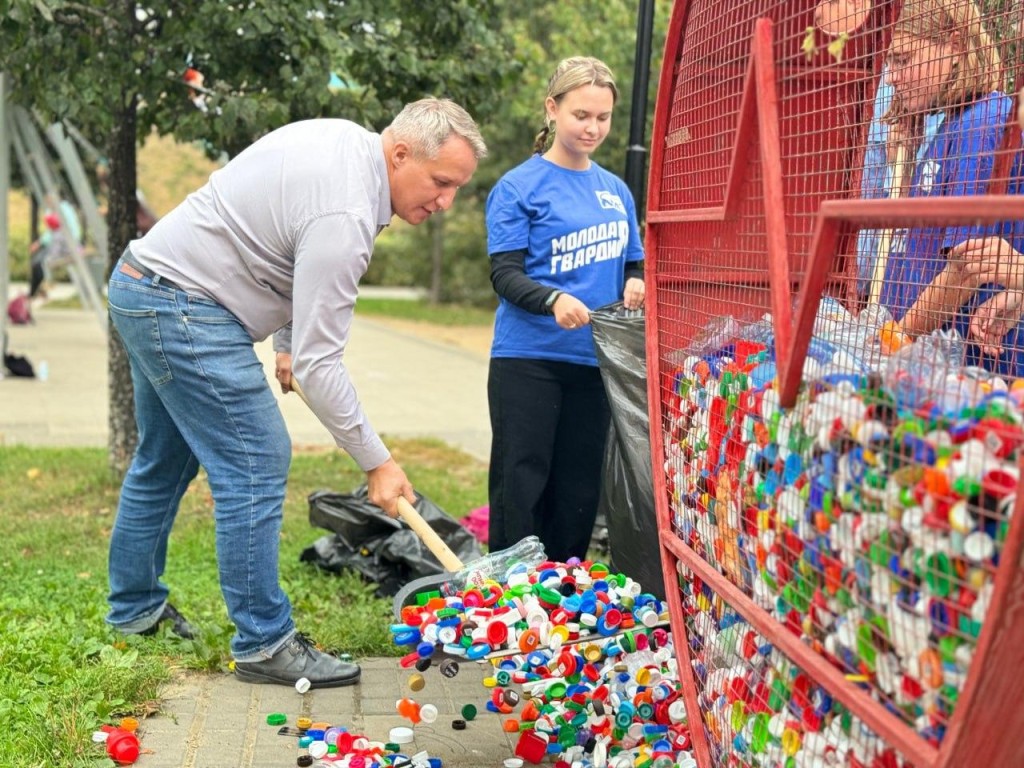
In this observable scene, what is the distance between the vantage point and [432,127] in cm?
319

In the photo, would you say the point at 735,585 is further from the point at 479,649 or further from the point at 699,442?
the point at 479,649

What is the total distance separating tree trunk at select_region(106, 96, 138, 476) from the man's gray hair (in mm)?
3169

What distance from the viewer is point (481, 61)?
5902mm

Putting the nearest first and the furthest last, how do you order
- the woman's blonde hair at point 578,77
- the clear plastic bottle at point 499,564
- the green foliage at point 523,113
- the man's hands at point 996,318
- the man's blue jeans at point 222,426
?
the man's hands at point 996,318 < the clear plastic bottle at point 499,564 < the man's blue jeans at point 222,426 < the woman's blonde hair at point 578,77 < the green foliage at point 523,113

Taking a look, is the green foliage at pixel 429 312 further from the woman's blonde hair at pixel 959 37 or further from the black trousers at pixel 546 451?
the woman's blonde hair at pixel 959 37

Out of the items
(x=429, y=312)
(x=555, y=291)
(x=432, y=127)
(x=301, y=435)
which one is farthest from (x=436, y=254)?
(x=432, y=127)

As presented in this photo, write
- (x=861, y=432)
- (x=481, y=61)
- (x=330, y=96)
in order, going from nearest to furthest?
(x=861, y=432) → (x=330, y=96) → (x=481, y=61)

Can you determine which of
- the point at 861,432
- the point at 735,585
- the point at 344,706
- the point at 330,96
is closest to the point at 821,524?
the point at 861,432

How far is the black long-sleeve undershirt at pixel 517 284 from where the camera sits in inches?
144

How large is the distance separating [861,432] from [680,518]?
0.99 metres

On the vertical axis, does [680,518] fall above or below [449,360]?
above

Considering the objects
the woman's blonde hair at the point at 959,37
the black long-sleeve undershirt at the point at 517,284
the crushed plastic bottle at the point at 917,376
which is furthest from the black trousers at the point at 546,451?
the crushed plastic bottle at the point at 917,376

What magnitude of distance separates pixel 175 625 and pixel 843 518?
2623 mm

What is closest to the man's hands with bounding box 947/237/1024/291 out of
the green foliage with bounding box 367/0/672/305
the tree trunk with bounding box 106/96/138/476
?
the green foliage with bounding box 367/0/672/305
